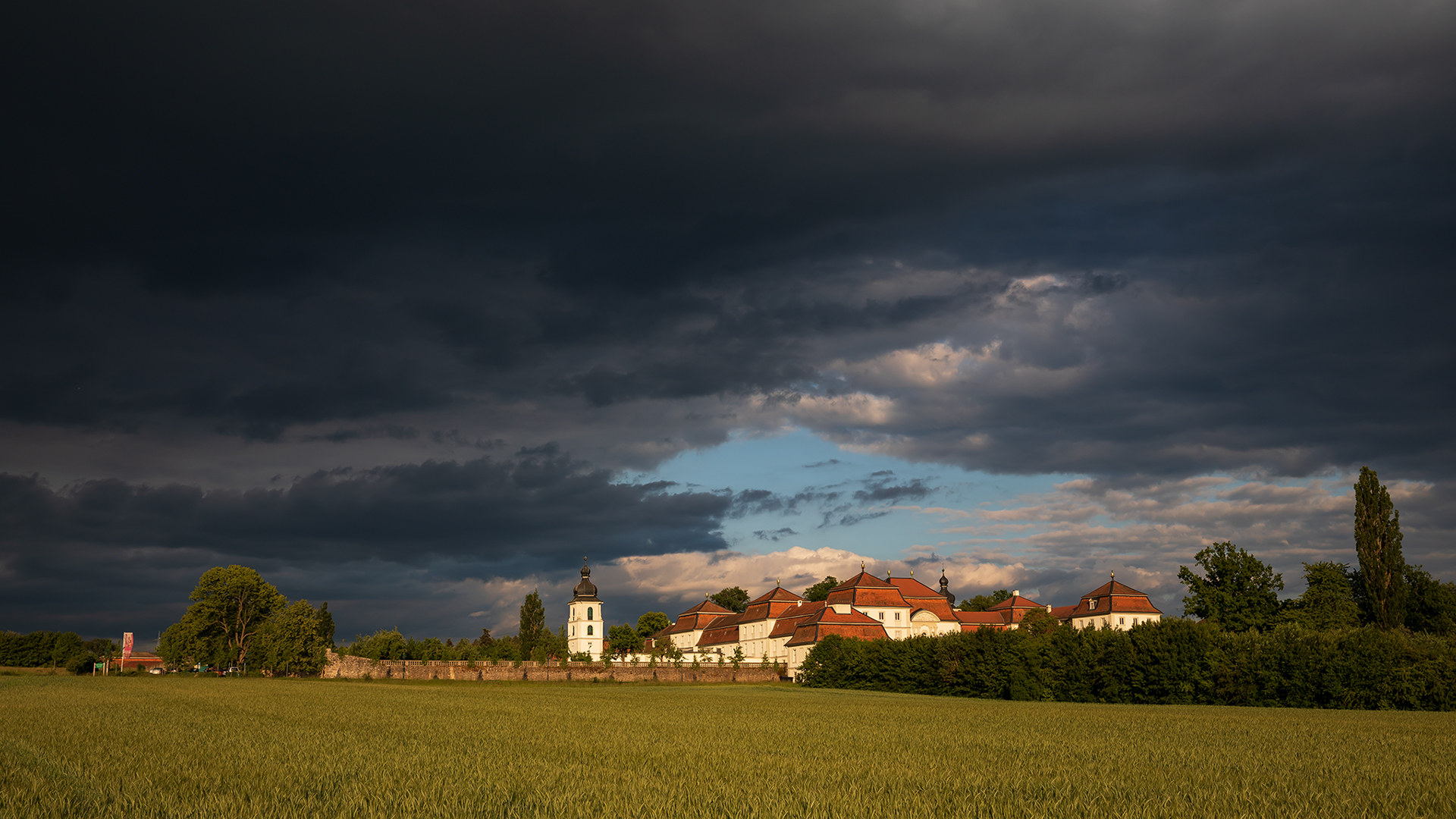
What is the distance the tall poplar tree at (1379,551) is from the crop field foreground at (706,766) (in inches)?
2098

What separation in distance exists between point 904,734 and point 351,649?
12364 centimetres

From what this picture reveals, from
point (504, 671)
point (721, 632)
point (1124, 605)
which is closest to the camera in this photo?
point (504, 671)

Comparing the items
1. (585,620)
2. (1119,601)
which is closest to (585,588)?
(585,620)

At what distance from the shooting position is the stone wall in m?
102

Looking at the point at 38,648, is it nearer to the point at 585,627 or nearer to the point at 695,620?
the point at 585,627

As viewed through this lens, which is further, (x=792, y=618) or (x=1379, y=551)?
(x=792, y=618)

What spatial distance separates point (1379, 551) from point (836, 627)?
5678 cm

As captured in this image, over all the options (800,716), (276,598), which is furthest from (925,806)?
(276,598)

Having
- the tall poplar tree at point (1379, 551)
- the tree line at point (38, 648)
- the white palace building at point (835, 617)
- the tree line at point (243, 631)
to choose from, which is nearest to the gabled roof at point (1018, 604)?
the white palace building at point (835, 617)

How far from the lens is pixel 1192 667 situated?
5881cm

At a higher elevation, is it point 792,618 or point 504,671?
point 792,618

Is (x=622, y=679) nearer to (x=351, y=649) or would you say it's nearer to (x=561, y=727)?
(x=351, y=649)

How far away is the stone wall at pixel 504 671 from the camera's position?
102 m

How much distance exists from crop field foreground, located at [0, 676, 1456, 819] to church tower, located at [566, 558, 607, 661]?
442 ft
